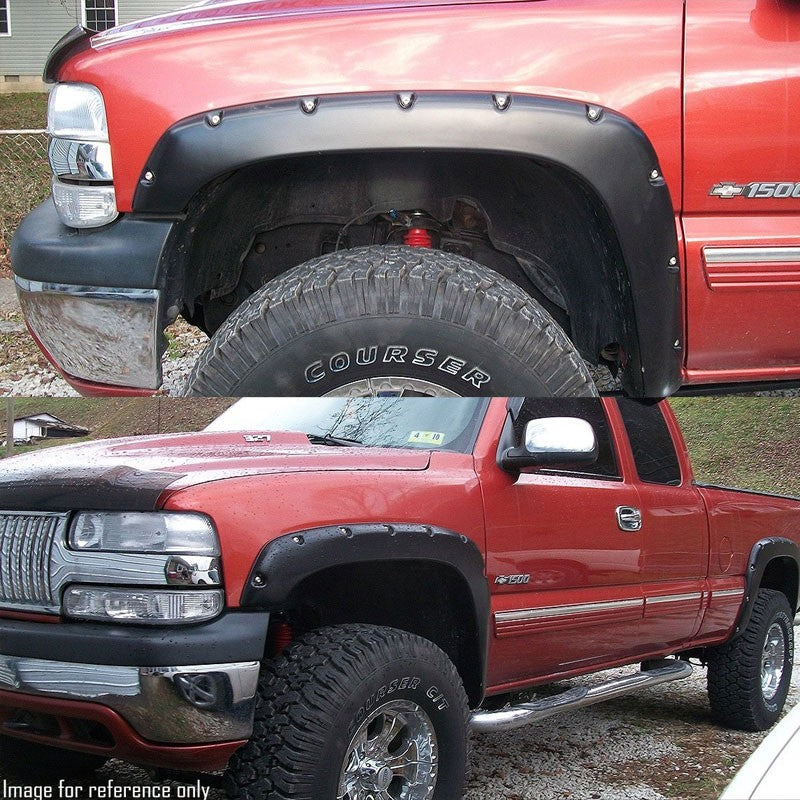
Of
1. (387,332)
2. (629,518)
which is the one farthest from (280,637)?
(629,518)

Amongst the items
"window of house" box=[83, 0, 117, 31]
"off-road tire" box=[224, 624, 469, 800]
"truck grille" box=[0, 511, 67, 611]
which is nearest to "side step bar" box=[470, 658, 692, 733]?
"off-road tire" box=[224, 624, 469, 800]

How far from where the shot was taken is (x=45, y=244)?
2.69 metres

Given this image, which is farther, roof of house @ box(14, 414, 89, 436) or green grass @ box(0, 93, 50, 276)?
green grass @ box(0, 93, 50, 276)

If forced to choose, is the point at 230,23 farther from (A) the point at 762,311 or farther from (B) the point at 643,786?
(B) the point at 643,786

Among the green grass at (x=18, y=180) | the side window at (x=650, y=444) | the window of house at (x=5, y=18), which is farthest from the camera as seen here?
the window of house at (x=5, y=18)

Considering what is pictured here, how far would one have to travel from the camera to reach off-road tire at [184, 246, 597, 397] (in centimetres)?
257

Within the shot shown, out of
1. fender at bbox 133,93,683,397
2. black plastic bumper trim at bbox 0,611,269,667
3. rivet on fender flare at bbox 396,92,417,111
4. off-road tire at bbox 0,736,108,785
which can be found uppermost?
rivet on fender flare at bbox 396,92,417,111

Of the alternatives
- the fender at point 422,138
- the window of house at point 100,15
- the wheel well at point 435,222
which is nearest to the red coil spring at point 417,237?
the wheel well at point 435,222

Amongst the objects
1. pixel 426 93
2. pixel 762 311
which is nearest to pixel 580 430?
pixel 762 311

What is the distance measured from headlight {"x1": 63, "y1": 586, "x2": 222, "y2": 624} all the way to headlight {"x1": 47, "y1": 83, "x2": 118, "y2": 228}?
41.8 inches

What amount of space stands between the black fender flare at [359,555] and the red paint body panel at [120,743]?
0.37 meters

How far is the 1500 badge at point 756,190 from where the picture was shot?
263 centimetres

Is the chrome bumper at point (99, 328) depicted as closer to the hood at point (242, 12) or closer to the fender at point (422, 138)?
the fender at point (422, 138)

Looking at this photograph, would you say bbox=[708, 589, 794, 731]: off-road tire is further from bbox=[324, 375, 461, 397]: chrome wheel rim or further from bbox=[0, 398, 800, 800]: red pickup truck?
bbox=[324, 375, 461, 397]: chrome wheel rim
